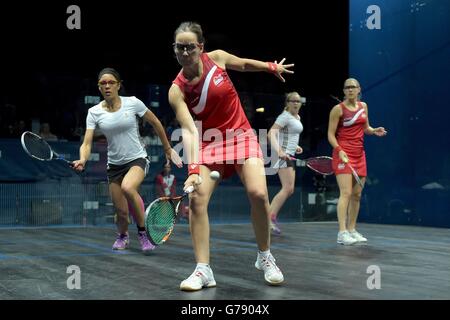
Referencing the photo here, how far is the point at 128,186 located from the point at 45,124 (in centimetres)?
364

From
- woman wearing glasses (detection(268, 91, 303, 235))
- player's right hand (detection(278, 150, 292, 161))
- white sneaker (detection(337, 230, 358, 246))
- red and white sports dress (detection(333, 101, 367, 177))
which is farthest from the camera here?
woman wearing glasses (detection(268, 91, 303, 235))

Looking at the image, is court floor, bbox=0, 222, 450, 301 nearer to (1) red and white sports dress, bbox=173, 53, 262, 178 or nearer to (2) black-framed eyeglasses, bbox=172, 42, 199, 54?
(1) red and white sports dress, bbox=173, 53, 262, 178

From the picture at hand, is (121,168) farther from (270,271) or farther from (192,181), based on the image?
(192,181)

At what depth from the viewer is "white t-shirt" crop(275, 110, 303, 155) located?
614cm

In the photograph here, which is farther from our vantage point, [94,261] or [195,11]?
[195,11]

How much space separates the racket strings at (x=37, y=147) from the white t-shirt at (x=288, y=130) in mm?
2481

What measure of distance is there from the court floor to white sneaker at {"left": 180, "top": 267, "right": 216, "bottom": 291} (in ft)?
0.16

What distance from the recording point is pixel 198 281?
2738mm

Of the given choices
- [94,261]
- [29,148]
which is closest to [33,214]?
[29,148]

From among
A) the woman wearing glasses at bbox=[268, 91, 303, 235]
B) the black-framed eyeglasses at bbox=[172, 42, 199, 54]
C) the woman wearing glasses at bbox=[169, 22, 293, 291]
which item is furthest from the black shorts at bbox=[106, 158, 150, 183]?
the woman wearing glasses at bbox=[268, 91, 303, 235]

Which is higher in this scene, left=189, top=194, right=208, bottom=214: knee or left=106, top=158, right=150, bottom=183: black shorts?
left=106, top=158, right=150, bottom=183: black shorts

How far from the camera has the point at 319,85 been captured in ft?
38.7
